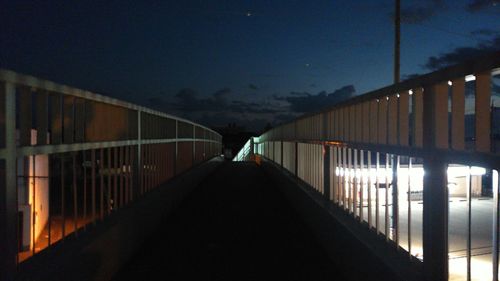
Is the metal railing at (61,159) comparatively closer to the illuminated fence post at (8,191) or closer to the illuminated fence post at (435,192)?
the illuminated fence post at (8,191)

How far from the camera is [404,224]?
9.10m

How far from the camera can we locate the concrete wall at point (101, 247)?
4055mm

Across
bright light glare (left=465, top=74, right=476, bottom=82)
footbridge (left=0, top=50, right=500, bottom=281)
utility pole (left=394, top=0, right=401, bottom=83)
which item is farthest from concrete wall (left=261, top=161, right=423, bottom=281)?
utility pole (left=394, top=0, right=401, bottom=83)

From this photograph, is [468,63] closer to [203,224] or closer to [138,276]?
[138,276]

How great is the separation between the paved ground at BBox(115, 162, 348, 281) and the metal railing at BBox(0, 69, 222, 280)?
0.78 m

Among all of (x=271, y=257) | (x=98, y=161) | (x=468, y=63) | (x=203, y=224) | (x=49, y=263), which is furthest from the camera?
(x=203, y=224)

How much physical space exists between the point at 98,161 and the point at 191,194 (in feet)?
22.3

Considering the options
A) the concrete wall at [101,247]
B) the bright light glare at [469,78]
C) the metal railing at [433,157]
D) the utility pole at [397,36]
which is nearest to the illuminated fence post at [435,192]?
the metal railing at [433,157]

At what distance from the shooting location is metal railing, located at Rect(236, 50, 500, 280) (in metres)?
3.21

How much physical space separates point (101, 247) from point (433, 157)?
10.6ft

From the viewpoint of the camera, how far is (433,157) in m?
3.81

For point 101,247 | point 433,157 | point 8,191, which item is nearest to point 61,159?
point 101,247

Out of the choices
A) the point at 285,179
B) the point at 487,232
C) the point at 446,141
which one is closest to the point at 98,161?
the point at 446,141

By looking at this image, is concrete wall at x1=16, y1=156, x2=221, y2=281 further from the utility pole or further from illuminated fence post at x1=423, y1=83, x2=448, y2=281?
the utility pole
